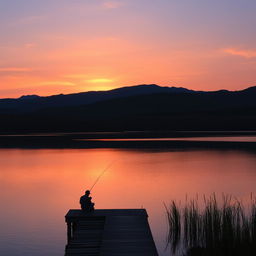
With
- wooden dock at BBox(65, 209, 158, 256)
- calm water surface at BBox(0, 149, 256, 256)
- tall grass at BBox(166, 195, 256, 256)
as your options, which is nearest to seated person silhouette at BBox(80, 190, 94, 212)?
wooden dock at BBox(65, 209, 158, 256)

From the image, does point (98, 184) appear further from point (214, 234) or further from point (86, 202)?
point (214, 234)

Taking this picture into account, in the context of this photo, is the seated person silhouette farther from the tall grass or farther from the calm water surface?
the tall grass

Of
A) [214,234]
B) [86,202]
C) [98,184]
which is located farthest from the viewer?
[98,184]

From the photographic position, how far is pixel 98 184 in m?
31.9

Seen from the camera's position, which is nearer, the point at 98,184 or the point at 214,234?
the point at 214,234

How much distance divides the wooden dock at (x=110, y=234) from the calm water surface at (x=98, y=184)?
110cm

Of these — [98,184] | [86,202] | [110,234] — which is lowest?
[98,184]

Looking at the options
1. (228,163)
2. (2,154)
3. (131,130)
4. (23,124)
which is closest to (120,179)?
(228,163)

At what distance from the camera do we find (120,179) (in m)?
33.9

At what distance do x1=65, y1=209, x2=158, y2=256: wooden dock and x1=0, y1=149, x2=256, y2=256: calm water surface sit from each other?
43.2 inches

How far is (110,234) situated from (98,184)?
56.8 ft

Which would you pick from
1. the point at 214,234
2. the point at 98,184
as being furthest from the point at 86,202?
the point at 98,184

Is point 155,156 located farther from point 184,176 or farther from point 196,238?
point 196,238

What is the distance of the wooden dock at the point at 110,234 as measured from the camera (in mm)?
13125
